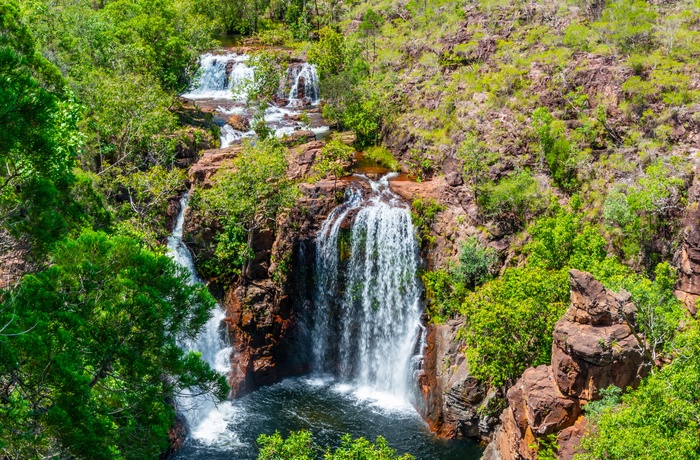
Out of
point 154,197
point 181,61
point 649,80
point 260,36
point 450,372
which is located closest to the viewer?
point 450,372

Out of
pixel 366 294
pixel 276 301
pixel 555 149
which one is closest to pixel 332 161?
pixel 366 294

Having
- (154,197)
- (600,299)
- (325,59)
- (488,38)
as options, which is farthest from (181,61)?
(600,299)

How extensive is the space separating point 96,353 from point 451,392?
826 inches

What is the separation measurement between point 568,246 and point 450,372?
9695 mm

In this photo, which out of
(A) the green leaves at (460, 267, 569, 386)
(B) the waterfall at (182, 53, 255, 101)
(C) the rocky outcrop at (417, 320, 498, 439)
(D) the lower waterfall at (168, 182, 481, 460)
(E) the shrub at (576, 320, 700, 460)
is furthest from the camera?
(B) the waterfall at (182, 53, 255, 101)

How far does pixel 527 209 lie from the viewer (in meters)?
36.4

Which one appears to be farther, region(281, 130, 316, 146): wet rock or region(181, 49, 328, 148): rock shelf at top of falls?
region(181, 49, 328, 148): rock shelf at top of falls

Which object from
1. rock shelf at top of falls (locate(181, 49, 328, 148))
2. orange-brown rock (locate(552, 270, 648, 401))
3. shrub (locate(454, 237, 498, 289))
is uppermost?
rock shelf at top of falls (locate(181, 49, 328, 148))

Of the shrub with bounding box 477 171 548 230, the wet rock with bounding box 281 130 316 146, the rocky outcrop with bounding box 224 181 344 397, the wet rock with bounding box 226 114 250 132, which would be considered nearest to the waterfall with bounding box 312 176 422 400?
the rocky outcrop with bounding box 224 181 344 397

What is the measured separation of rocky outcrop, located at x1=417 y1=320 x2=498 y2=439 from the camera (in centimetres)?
3083

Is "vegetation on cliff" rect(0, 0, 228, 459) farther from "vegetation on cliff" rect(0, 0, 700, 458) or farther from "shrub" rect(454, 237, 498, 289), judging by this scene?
"shrub" rect(454, 237, 498, 289)

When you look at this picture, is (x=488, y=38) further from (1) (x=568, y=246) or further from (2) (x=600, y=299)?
(2) (x=600, y=299)

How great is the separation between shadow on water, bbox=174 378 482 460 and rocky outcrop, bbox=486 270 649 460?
7272mm

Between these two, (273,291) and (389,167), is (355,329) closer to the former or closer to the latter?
(273,291)
